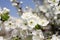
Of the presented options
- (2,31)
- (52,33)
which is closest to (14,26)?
(2,31)

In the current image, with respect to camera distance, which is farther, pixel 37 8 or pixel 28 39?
pixel 37 8

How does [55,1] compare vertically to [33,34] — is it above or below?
above

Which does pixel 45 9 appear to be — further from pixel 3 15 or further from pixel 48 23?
pixel 3 15

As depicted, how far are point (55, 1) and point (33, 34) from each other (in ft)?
0.55

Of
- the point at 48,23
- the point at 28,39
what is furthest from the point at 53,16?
the point at 28,39

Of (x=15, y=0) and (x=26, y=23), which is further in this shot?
(x=15, y=0)

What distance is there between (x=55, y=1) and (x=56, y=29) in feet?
0.37

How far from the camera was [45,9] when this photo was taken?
2.95 ft

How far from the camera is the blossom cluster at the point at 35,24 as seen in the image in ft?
2.74

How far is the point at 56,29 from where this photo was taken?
887 millimetres

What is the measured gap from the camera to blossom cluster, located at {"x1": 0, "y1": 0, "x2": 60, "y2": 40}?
2.74 ft

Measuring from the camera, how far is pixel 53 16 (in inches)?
34.2

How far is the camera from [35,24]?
2.73ft

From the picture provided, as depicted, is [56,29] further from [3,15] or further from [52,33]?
[3,15]
